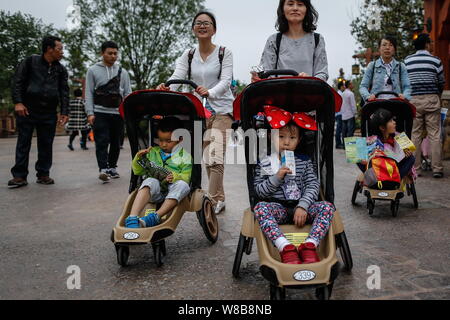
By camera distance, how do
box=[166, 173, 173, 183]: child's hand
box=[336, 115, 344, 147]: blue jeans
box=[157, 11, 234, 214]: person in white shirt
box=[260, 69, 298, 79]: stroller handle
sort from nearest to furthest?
1. box=[260, 69, 298, 79]: stroller handle
2. box=[166, 173, 173, 183]: child's hand
3. box=[157, 11, 234, 214]: person in white shirt
4. box=[336, 115, 344, 147]: blue jeans

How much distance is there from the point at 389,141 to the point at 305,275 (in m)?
3.18

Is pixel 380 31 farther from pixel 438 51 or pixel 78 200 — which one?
pixel 78 200

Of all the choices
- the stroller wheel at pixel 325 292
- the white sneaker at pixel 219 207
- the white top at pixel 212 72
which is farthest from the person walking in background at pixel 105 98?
the stroller wheel at pixel 325 292

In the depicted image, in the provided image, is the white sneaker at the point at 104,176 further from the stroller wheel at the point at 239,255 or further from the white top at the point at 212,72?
the stroller wheel at the point at 239,255

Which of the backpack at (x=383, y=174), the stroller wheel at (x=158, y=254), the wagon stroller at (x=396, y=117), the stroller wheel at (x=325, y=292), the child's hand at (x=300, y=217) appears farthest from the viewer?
the wagon stroller at (x=396, y=117)

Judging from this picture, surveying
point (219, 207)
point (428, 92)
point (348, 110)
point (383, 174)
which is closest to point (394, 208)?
point (383, 174)

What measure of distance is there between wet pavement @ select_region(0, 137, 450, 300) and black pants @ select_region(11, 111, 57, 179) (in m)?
0.94

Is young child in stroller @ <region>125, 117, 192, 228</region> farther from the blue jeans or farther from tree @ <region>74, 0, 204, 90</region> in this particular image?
tree @ <region>74, 0, 204, 90</region>

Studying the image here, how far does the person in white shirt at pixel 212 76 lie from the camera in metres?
4.70

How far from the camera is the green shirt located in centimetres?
377

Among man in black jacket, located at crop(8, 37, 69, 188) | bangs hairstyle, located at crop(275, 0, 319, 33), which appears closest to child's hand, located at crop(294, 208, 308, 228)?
bangs hairstyle, located at crop(275, 0, 319, 33)

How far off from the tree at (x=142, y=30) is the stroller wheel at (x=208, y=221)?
68.7 feet

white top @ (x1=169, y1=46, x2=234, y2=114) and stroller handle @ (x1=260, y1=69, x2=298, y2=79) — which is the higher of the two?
white top @ (x1=169, y1=46, x2=234, y2=114)
